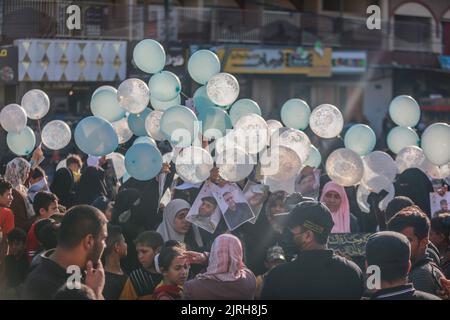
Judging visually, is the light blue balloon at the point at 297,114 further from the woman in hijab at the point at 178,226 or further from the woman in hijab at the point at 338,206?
the woman in hijab at the point at 178,226

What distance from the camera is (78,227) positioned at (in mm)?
3902

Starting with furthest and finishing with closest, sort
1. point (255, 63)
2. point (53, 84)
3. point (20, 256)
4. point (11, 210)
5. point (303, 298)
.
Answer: point (255, 63)
point (53, 84)
point (11, 210)
point (20, 256)
point (303, 298)

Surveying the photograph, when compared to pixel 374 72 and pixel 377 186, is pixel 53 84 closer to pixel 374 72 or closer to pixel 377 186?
pixel 374 72

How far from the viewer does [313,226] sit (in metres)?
4.20

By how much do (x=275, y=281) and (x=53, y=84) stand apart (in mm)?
16690

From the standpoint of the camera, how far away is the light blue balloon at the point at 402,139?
831cm

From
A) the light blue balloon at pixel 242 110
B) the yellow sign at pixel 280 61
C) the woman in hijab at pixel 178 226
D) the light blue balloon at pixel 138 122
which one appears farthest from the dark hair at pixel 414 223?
the yellow sign at pixel 280 61

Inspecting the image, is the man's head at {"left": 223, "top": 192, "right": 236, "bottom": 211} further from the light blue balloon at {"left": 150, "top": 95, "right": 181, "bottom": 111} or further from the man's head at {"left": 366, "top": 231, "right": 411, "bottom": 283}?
the man's head at {"left": 366, "top": 231, "right": 411, "bottom": 283}

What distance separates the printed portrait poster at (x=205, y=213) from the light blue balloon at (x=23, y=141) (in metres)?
2.60

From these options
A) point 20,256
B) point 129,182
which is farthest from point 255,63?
point 20,256

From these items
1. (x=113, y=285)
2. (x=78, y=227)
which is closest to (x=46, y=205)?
(x=113, y=285)

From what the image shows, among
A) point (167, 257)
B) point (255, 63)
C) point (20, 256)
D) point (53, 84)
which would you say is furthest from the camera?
point (255, 63)
